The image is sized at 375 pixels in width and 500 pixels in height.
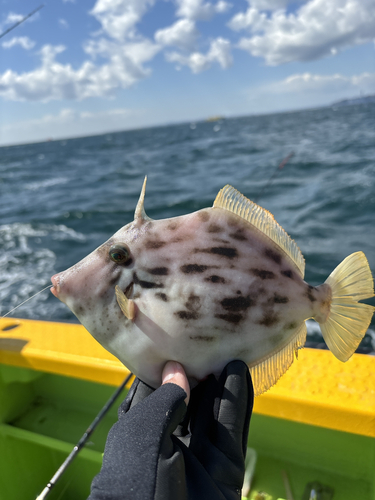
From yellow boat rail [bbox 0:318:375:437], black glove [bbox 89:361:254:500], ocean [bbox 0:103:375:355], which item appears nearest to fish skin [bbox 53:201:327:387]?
black glove [bbox 89:361:254:500]

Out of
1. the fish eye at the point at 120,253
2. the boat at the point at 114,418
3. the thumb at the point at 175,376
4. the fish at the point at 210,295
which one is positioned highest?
the fish eye at the point at 120,253

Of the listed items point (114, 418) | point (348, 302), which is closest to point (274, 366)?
point (348, 302)

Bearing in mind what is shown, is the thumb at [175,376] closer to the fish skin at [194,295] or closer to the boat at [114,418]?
the fish skin at [194,295]

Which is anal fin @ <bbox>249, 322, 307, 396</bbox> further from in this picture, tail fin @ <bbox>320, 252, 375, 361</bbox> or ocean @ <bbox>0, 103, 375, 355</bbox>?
ocean @ <bbox>0, 103, 375, 355</bbox>

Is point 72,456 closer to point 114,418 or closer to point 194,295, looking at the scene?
point 114,418

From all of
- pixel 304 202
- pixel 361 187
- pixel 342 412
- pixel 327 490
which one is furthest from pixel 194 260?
pixel 361 187

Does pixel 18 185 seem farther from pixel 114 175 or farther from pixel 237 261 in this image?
pixel 237 261

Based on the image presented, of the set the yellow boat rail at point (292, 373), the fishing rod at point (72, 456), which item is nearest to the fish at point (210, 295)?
the yellow boat rail at point (292, 373)
